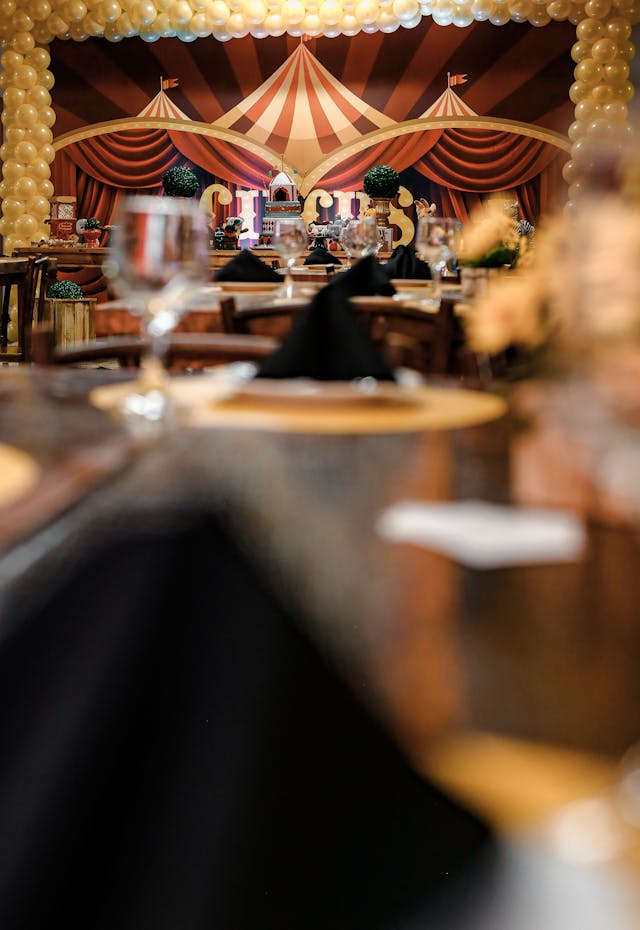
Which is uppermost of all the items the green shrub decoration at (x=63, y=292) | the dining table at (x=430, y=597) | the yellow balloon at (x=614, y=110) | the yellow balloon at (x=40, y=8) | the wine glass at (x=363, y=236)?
the yellow balloon at (x=40, y=8)

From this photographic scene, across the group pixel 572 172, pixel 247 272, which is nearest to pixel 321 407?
pixel 572 172

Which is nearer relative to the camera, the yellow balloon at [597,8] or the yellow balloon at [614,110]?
the yellow balloon at [614,110]

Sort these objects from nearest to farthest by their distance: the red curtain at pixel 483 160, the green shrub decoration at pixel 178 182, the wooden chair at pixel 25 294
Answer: the wooden chair at pixel 25 294, the green shrub decoration at pixel 178 182, the red curtain at pixel 483 160

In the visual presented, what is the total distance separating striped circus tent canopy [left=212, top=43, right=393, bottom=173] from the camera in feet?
33.2

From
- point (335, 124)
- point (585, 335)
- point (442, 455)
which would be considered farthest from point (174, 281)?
point (335, 124)

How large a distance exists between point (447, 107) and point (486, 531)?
10.4 m

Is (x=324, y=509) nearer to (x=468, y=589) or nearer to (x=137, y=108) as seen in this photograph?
(x=468, y=589)

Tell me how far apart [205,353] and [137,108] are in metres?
9.71

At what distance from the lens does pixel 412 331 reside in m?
2.17

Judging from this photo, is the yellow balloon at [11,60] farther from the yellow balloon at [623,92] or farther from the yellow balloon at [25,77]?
the yellow balloon at [623,92]

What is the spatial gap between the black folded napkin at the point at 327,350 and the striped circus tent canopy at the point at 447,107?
9.87 meters

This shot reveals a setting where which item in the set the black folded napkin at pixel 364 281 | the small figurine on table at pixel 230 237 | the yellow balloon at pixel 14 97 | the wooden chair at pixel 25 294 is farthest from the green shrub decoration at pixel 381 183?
the yellow balloon at pixel 14 97

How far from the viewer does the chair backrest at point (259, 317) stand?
6.38 feet

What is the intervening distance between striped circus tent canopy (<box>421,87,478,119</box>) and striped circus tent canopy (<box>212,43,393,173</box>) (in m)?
0.44
